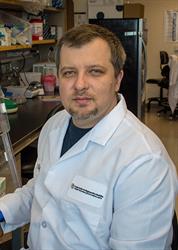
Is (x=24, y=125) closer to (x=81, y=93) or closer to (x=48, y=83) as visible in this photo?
(x=81, y=93)

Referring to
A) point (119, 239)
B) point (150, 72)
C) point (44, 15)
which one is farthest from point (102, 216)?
point (150, 72)

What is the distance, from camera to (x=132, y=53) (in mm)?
4574

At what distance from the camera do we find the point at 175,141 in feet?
16.1

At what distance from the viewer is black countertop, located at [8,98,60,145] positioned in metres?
2.22

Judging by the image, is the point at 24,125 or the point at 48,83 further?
the point at 48,83

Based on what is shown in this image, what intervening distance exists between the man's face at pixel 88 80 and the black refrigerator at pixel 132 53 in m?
3.30

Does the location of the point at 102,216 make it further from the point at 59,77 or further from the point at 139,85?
→ the point at 139,85

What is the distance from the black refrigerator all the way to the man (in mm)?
3304

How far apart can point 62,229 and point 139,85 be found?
11.9 feet

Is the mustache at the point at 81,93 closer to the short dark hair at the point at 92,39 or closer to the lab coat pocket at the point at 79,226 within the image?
the short dark hair at the point at 92,39

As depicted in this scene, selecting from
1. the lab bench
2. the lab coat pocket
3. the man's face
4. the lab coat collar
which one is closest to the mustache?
the man's face

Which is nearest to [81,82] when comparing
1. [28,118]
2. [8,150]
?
[8,150]

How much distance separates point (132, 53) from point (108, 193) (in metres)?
3.68

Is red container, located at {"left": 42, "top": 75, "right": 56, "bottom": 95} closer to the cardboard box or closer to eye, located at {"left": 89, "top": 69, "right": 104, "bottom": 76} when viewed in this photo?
the cardboard box
